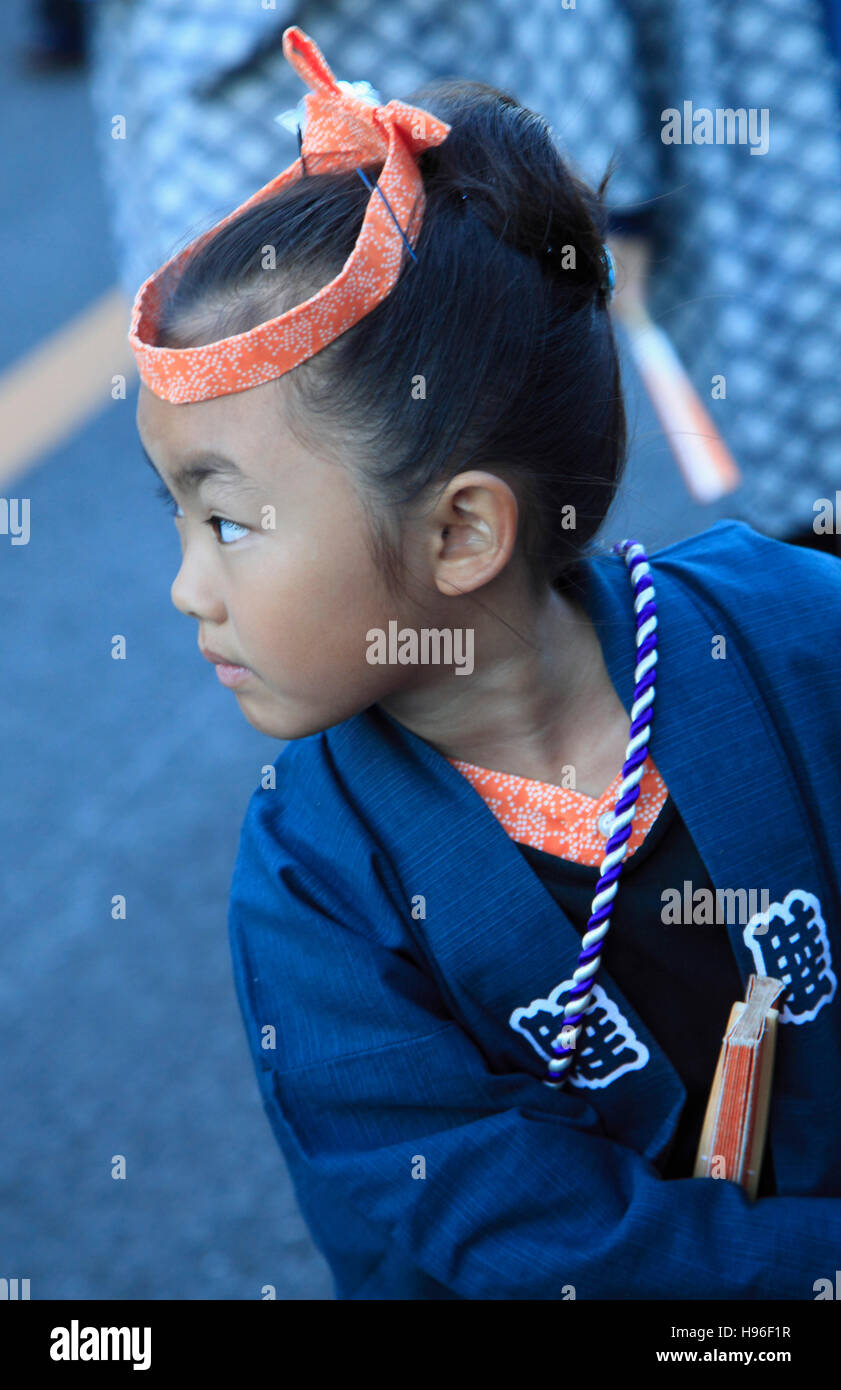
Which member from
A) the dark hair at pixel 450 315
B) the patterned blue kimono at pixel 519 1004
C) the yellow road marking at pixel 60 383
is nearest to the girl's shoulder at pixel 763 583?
the patterned blue kimono at pixel 519 1004

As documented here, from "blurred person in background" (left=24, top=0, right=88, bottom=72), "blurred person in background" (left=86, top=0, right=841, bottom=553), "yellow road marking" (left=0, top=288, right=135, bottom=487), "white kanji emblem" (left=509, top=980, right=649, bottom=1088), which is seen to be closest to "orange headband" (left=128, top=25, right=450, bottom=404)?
"white kanji emblem" (left=509, top=980, right=649, bottom=1088)

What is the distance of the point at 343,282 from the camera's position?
1.08m

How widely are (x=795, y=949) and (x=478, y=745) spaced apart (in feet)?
→ 1.04

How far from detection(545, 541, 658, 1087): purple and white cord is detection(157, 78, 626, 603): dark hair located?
163mm

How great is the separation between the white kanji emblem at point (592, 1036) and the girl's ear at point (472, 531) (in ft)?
1.14

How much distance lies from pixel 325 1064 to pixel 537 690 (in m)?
0.36

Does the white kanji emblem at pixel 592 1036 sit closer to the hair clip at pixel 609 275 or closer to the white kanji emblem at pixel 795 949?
the white kanji emblem at pixel 795 949

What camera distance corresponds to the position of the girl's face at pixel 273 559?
1.11 metres

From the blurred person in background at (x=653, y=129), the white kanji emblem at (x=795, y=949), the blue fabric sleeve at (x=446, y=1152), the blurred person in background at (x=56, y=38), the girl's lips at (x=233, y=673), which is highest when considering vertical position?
the blurred person in background at (x=56, y=38)

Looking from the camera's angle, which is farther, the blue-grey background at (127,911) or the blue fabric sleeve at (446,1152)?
the blue-grey background at (127,911)

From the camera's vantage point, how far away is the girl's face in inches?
43.6
